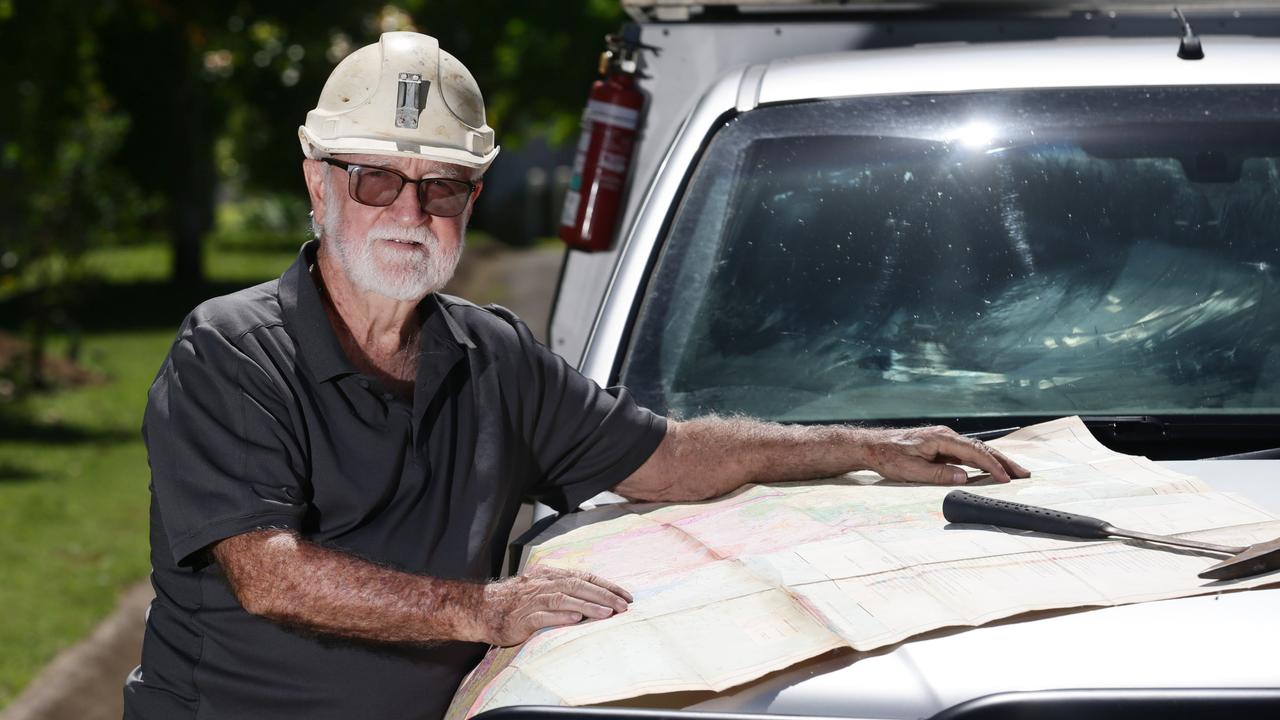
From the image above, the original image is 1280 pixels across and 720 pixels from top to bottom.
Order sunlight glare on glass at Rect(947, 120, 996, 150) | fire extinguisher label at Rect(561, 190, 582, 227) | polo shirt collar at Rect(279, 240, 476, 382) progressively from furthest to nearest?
1. fire extinguisher label at Rect(561, 190, 582, 227)
2. sunlight glare on glass at Rect(947, 120, 996, 150)
3. polo shirt collar at Rect(279, 240, 476, 382)

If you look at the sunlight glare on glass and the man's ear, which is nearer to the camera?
the man's ear

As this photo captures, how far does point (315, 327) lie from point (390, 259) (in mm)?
172

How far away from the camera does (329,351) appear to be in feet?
8.79

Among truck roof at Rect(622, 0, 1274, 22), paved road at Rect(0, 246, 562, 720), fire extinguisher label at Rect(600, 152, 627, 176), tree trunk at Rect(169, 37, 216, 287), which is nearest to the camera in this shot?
Result: truck roof at Rect(622, 0, 1274, 22)

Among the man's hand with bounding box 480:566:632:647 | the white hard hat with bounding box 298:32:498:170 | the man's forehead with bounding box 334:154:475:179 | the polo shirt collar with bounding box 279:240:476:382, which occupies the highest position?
the white hard hat with bounding box 298:32:498:170

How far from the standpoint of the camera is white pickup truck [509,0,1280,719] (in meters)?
2.98

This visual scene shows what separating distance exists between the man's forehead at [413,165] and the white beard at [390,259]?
3.5 inches

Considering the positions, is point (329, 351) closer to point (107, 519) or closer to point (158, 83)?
point (107, 519)

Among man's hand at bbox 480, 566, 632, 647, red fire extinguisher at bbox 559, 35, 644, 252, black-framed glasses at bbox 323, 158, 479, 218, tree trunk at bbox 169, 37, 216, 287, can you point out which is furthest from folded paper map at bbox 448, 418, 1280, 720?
tree trunk at bbox 169, 37, 216, 287

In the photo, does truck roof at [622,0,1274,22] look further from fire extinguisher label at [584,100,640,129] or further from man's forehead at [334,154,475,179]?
man's forehead at [334,154,475,179]

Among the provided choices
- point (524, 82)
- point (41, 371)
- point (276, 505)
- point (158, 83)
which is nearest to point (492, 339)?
point (276, 505)

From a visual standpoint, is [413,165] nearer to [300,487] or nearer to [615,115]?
[300,487]

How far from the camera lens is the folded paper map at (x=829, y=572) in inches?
75.9

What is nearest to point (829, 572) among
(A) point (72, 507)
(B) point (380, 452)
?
(B) point (380, 452)
